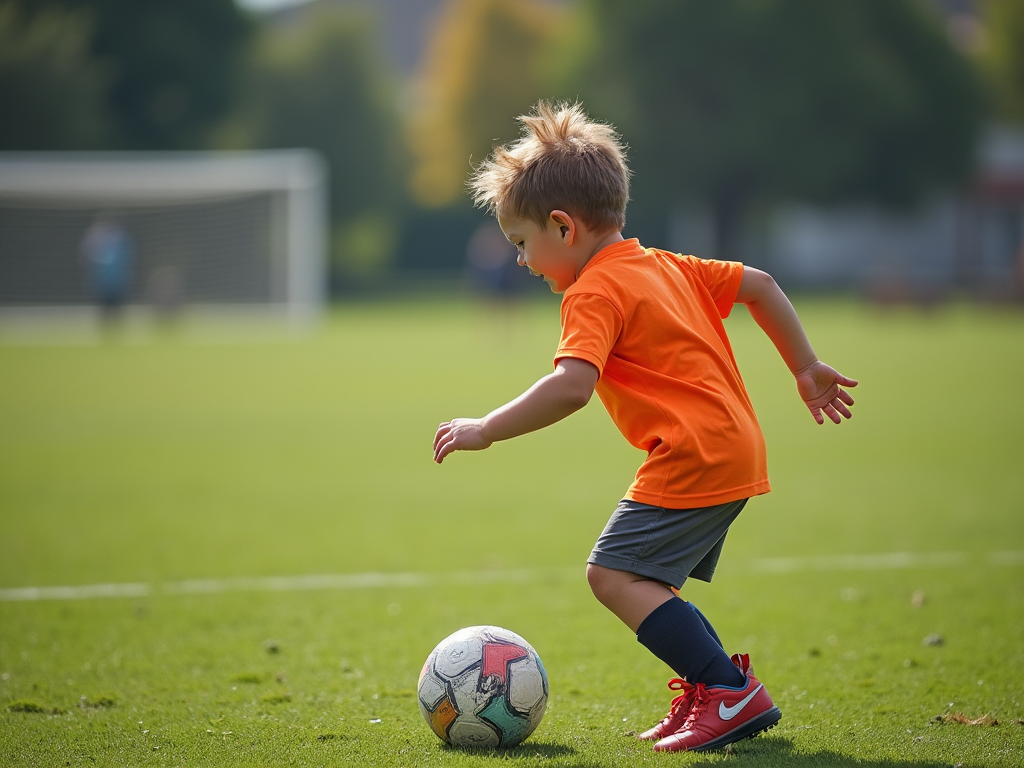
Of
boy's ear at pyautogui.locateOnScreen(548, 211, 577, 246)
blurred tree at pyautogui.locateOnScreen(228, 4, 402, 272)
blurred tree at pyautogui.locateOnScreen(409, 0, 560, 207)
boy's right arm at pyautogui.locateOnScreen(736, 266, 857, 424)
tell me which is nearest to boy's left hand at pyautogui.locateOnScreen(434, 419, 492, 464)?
boy's ear at pyautogui.locateOnScreen(548, 211, 577, 246)

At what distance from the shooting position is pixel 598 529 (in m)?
7.53

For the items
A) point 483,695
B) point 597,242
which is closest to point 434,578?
point 483,695

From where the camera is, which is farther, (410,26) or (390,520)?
(410,26)

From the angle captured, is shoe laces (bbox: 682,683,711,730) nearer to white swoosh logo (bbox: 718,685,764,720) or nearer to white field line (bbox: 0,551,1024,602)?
white swoosh logo (bbox: 718,685,764,720)

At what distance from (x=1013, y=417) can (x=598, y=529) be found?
731 cm

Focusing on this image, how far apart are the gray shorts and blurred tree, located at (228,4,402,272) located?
168 ft

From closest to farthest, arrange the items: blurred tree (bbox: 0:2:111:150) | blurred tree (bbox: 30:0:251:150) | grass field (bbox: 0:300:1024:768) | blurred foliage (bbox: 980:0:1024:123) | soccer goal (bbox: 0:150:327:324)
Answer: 1. grass field (bbox: 0:300:1024:768)
2. soccer goal (bbox: 0:150:327:324)
3. blurred tree (bbox: 0:2:111:150)
4. blurred tree (bbox: 30:0:251:150)
5. blurred foliage (bbox: 980:0:1024:123)

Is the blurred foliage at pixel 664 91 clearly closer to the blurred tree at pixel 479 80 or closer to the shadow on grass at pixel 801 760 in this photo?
the blurred tree at pixel 479 80

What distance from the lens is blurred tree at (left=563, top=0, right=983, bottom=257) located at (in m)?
47.2

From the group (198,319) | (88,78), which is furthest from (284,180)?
(88,78)

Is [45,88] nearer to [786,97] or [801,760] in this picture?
[786,97]

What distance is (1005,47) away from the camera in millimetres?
64125

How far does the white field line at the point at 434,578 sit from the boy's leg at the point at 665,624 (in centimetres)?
257

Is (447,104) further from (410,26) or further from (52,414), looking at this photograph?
(52,414)
